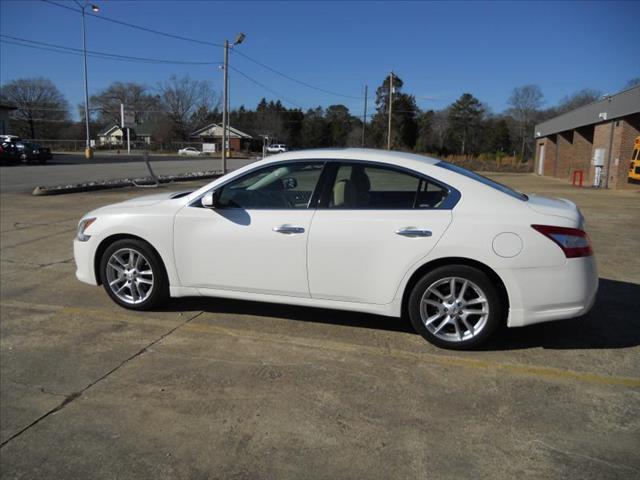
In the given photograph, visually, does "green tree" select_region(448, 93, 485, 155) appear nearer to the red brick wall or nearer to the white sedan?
the red brick wall

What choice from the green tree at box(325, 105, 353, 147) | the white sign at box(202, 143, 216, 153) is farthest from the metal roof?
the green tree at box(325, 105, 353, 147)

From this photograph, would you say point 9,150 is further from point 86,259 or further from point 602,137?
point 602,137

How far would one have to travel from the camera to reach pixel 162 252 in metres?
4.79

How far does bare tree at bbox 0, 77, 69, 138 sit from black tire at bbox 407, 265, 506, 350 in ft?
325

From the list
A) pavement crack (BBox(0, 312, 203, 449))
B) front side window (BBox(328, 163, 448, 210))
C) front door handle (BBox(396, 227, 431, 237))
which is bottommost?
pavement crack (BBox(0, 312, 203, 449))

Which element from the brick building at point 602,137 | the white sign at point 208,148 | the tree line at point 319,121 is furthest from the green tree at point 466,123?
the brick building at point 602,137

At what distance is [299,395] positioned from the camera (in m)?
3.49

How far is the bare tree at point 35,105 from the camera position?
290 feet

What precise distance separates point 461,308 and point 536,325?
3.86ft

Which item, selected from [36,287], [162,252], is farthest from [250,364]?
[36,287]

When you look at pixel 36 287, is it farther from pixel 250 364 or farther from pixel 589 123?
pixel 589 123

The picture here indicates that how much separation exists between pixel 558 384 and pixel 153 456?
8.95ft

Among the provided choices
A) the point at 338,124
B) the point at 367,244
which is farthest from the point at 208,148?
the point at 367,244

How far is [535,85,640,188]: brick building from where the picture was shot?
22891 millimetres
